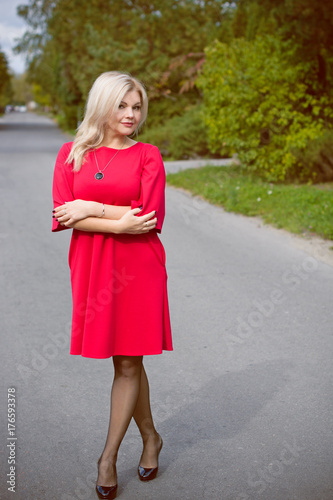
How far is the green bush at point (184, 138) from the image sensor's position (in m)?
18.4

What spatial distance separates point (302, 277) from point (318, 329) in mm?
1574

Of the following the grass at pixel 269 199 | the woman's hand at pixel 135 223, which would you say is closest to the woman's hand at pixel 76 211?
the woman's hand at pixel 135 223

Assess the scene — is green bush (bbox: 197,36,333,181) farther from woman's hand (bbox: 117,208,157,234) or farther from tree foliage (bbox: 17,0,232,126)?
woman's hand (bbox: 117,208,157,234)

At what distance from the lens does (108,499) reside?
2.81 metres

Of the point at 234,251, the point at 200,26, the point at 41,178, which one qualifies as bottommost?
the point at 41,178

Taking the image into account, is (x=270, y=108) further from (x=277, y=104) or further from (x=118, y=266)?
(x=118, y=266)

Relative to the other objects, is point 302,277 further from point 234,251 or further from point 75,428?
point 75,428

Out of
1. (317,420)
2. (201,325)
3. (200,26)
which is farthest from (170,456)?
(200,26)

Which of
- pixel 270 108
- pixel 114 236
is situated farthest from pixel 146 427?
pixel 270 108

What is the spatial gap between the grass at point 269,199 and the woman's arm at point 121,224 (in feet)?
18.9

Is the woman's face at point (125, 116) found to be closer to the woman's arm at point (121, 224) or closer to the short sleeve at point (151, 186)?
the short sleeve at point (151, 186)

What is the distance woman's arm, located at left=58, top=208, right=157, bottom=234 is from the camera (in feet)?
8.91

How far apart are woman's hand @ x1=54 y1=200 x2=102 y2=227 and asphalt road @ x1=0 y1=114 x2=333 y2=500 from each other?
1.31m

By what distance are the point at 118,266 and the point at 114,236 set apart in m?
0.14
